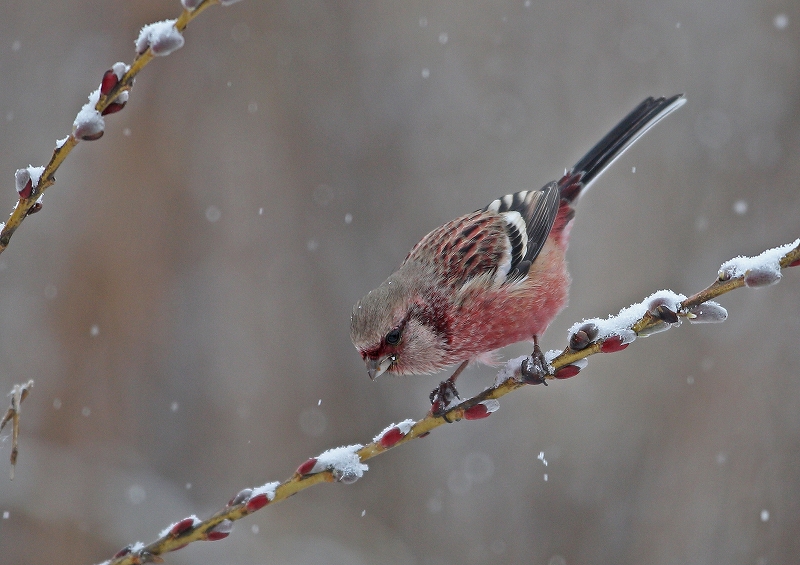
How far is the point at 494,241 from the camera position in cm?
373

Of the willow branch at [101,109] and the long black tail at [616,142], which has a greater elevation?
the long black tail at [616,142]

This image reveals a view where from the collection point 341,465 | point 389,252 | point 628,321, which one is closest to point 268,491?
point 341,465

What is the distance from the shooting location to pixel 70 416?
668 centimetres

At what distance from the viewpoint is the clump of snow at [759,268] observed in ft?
4.73

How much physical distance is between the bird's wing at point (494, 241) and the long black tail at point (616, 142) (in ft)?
0.44

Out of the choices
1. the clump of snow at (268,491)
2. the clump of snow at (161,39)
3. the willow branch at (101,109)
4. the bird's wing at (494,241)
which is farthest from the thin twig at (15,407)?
the bird's wing at (494,241)

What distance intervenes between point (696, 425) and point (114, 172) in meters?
6.16

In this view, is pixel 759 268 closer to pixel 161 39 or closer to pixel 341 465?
pixel 341 465

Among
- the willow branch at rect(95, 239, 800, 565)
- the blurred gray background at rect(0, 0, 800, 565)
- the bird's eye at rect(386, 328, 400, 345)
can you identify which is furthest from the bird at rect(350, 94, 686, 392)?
the blurred gray background at rect(0, 0, 800, 565)

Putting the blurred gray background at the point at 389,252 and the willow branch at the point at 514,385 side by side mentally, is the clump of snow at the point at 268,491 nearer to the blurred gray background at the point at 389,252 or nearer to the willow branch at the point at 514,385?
the willow branch at the point at 514,385

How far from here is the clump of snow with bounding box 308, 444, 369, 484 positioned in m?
1.68

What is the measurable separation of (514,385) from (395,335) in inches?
37.7

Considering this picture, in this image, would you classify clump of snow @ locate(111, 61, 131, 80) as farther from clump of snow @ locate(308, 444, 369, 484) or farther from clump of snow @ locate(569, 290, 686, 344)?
clump of snow @ locate(569, 290, 686, 344)

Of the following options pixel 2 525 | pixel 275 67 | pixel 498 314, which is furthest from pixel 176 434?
pixel 498 314
